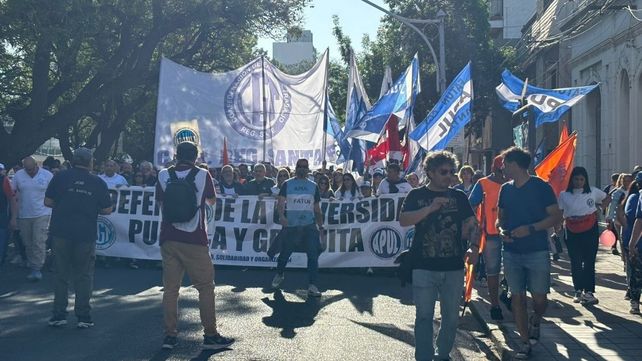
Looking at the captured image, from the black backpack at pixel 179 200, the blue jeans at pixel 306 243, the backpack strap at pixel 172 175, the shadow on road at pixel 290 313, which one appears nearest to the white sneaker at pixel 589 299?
the shadow on road at pixel 290 313

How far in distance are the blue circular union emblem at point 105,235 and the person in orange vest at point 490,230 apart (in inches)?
273

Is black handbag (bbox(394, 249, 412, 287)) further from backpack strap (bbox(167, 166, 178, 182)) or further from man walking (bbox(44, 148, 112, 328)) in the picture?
man walking (bbox(44, 148, 112, 328))

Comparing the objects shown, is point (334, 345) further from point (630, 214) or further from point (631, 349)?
point (630, 214)

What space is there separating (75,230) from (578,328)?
4916 millimetres

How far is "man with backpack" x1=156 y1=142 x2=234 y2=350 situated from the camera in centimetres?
780

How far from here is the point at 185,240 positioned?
782 cm

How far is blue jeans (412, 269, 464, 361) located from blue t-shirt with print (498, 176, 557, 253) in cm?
97

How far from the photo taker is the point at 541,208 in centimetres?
741

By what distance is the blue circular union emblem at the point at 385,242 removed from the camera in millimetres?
13734

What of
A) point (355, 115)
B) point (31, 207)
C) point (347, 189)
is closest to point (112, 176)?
point (31, 207)

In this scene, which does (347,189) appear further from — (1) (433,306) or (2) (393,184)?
(1) (433,306)

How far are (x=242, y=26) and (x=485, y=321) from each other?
60.6 ft

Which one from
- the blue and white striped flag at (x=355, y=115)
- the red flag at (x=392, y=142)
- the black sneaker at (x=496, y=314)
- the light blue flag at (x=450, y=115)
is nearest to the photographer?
the black sneaker at (x=496, y=314)

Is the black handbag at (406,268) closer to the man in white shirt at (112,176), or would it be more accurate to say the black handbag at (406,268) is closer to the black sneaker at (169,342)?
the black sneaker at (169,342)
